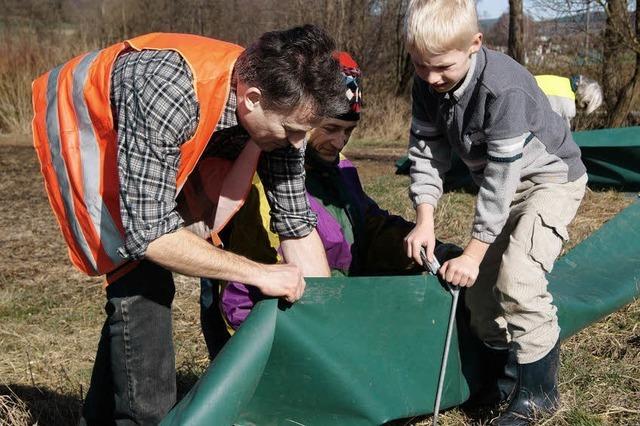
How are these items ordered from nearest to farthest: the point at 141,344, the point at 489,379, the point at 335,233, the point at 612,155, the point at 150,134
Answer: the point at 150,134, the point at 141,344, the point at 489,379, the point at 335,233, the point at 612,155

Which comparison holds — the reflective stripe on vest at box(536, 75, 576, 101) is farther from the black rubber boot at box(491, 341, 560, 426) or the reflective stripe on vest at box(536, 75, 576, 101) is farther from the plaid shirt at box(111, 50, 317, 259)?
the plaid shirt at box(111, 50, 317, 259)

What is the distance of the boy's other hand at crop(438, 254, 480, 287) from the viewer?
8.68 feet

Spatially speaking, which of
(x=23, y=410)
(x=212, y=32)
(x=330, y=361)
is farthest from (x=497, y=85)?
(x=212, y=32)

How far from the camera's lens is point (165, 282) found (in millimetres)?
2496

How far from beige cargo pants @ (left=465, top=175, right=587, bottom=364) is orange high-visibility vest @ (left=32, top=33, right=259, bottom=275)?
119 cm

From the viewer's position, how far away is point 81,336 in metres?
4.07

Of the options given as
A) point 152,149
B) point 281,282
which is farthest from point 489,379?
point 152,149

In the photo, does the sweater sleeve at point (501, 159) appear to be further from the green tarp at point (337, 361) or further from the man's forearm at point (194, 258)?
the man's forearm at point (194, 258)

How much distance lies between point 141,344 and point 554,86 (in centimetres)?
524

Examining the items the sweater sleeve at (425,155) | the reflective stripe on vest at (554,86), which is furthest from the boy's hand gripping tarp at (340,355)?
the reflective stripe on vest at (554,86)

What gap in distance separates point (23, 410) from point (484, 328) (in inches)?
69.0

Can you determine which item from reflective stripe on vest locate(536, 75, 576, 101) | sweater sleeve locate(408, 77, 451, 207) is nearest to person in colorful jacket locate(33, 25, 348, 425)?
sweater sleeve locate(408, 77, 451, 207)

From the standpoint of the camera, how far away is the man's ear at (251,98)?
7.34 ft

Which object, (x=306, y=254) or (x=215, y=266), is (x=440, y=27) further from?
(x=215, y=266)
